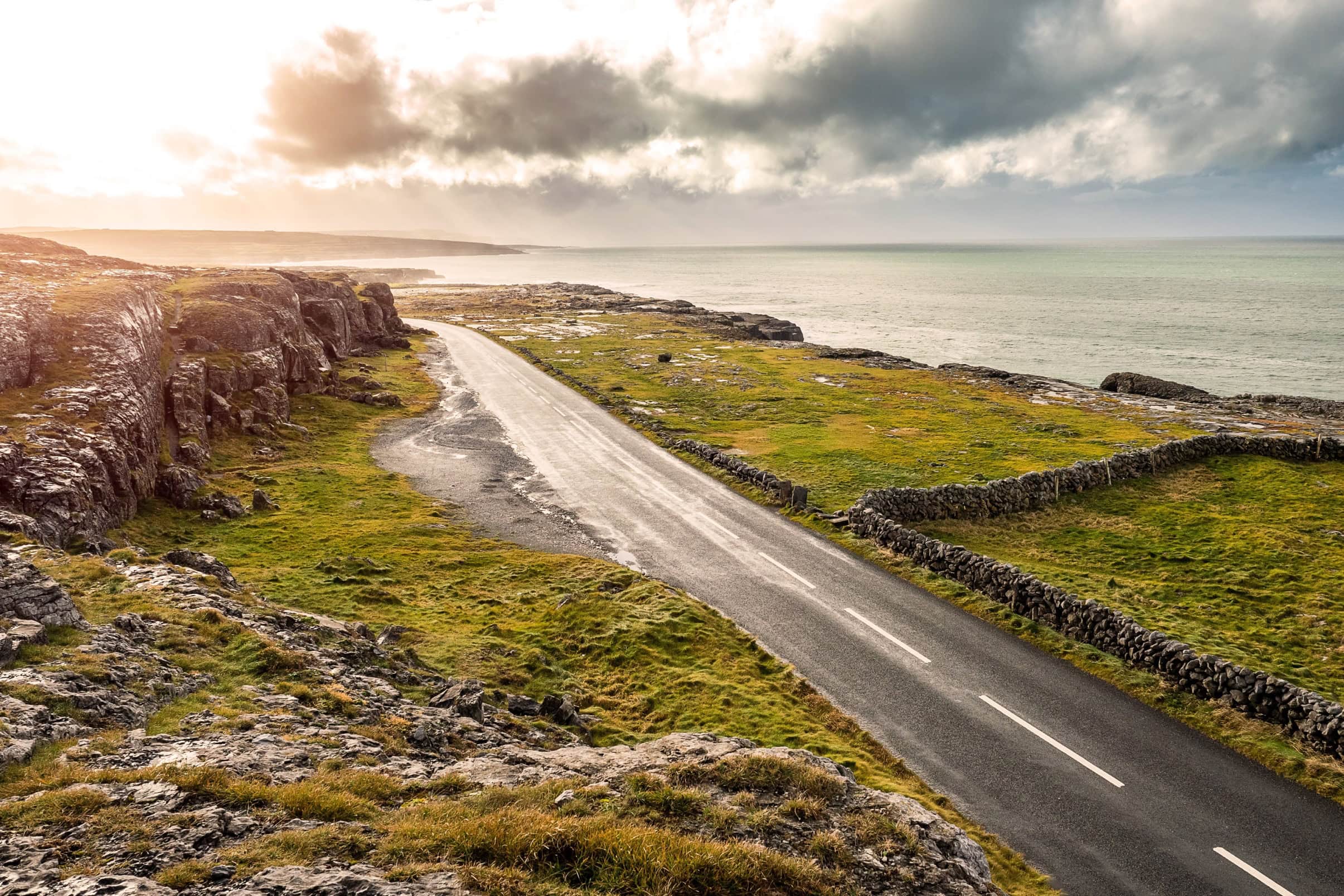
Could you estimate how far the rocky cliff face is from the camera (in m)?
27.4

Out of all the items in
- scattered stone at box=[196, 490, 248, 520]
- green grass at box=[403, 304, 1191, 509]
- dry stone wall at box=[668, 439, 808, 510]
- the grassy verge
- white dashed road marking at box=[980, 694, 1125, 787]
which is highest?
green grass at box=[403, 304, 1191, 509]

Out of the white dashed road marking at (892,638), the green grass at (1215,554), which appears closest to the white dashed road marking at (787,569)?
the white dashed road marking at (892,638)

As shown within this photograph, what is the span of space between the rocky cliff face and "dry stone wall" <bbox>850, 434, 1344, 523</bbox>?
3521 cm

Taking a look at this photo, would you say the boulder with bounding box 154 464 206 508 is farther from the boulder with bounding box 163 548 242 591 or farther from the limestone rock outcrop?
the limestone rock outcrop

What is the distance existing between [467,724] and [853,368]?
9041 cm

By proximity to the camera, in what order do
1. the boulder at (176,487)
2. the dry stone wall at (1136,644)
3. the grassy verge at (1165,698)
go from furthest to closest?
the boulder at (176,487)
the dry stone wall at (1136,644)
the grassy verge at (1165,698)

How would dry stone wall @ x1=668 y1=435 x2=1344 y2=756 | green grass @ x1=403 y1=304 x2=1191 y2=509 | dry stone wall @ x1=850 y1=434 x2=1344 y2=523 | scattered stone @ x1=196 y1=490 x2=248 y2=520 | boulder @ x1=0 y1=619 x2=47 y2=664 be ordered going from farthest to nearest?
green grass @ x1=403 y1=304 x2=1191 y2=509
dry stone wall @ x1=850 y1=434 x2=1344 y2=523
scattered stone @ x1=196 y1=490 x2=248 y2=520
dry stone wall @ x1=668 y1=435 x2=1344 y2=756
boulder @ x1=0 y1=619 x2=47 y2=664

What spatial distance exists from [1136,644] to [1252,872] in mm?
9184

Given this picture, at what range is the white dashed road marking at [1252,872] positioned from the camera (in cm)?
1492

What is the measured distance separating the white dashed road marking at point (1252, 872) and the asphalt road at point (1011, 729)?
0.10 feet

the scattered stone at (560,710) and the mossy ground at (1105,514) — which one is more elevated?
the mossy ground at (1105,514)

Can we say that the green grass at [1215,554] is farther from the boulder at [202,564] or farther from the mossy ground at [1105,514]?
the boulder at [202,564]

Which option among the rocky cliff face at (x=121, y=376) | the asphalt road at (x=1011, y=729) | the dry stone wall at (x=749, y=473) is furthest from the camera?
the dry stone wall at (x=749, y=473)

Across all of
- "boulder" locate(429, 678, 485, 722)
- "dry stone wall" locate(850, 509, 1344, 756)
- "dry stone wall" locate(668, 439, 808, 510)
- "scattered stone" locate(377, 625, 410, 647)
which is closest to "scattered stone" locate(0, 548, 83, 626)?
"scattered stone" locate(377, 625, 410, 647)
